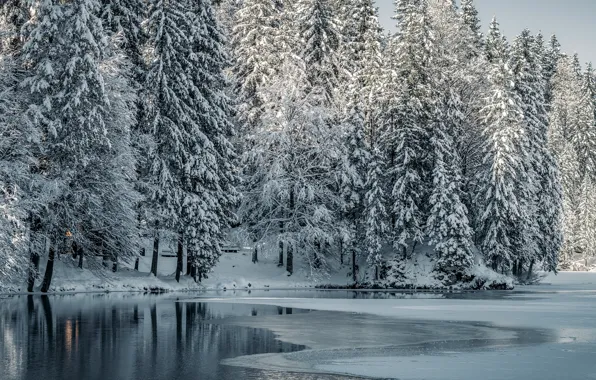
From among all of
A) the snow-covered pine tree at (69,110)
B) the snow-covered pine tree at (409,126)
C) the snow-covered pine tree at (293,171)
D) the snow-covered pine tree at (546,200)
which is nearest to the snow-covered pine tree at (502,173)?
the snow-covered pine tree at (409,126)

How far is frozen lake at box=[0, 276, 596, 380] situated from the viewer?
40.6 ft

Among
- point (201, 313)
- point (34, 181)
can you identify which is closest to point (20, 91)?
point (34, 181)

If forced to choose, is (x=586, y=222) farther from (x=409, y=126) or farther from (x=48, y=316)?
(x=48, y=316)

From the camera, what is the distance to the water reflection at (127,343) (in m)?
12.1

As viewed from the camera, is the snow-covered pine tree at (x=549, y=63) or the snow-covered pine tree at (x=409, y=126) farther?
the snow-covered pine tree at (x=549, y=63)

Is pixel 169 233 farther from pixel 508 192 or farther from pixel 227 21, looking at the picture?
pixel 227 21

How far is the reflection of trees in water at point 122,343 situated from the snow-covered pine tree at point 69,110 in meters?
9.85

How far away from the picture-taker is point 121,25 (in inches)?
1711

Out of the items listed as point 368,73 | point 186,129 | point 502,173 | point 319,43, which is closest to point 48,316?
point 186,129

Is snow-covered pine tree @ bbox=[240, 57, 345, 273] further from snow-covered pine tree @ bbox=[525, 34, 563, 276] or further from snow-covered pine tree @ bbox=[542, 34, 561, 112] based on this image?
snow-covered pine tree @ bbox=[542, 34, 561, 112]

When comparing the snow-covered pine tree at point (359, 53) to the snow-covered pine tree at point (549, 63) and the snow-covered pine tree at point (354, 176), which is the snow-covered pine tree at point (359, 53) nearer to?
the snow-covered pine tree at point (354, 176)

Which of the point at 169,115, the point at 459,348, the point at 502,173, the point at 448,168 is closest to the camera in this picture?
the point at 459,348

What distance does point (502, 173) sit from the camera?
2056 inches

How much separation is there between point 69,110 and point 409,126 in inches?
1026
